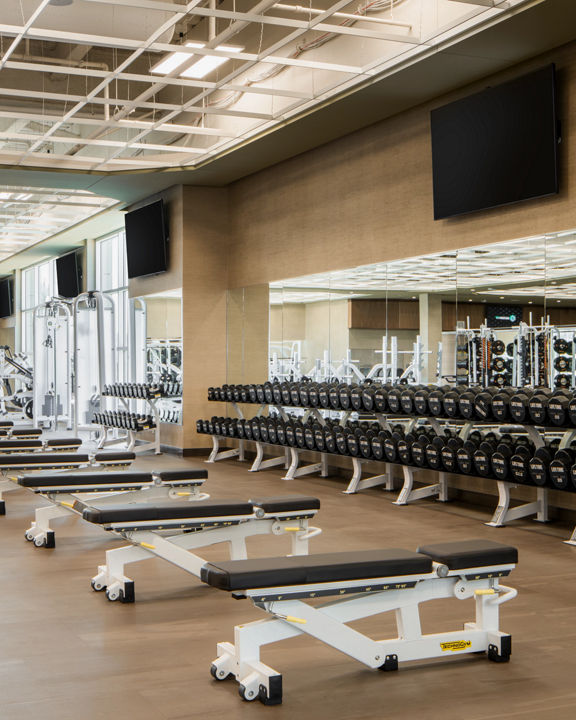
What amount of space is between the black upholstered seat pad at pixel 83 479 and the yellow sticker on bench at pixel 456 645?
126 inches

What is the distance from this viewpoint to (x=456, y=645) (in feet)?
10.6

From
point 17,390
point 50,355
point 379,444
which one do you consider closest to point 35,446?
point 379,444

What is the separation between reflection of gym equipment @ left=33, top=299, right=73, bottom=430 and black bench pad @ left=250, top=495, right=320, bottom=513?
9.75 metres

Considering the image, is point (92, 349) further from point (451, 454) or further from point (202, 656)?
point (202, 656)

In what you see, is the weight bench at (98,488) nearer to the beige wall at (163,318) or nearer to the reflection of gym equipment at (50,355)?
the beige wall at (163,318)

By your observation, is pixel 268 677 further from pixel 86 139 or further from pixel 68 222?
pixel 68 222

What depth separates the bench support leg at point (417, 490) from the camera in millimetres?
7241

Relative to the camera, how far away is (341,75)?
773 centimetres

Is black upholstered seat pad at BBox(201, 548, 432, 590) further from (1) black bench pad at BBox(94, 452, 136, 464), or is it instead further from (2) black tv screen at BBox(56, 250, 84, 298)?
(2) black tv screen at BBox(56, 250, 84, 298)

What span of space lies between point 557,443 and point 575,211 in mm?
1735

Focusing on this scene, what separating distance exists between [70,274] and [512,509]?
1374cm

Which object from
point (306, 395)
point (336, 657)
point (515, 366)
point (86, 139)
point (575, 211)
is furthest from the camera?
point (86, 139)

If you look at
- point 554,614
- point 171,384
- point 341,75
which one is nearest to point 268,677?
point 554,614

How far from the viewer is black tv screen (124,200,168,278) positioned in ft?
38.9
